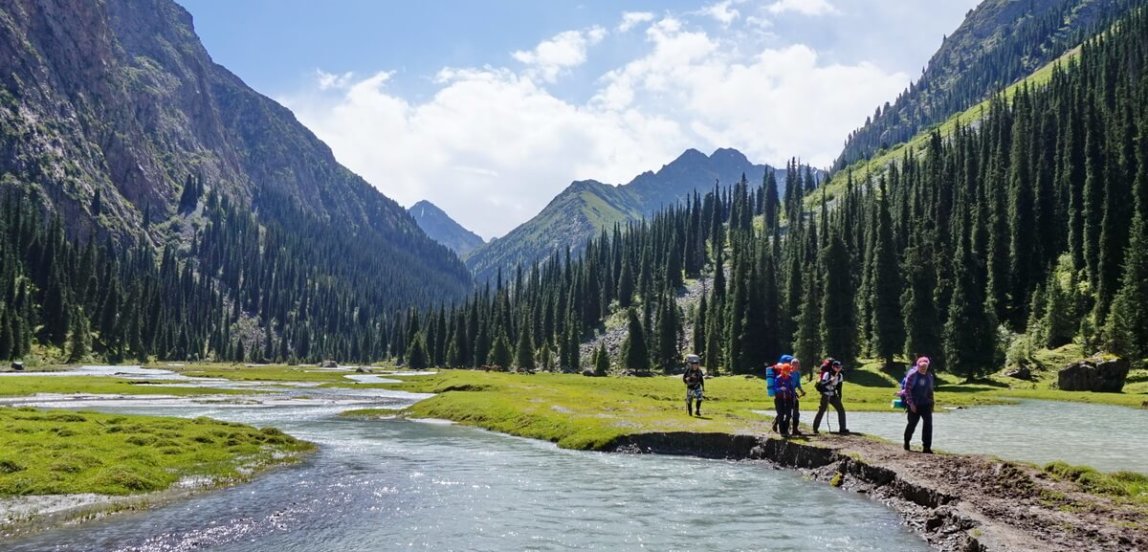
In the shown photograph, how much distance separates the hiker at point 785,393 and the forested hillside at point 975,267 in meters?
59.6

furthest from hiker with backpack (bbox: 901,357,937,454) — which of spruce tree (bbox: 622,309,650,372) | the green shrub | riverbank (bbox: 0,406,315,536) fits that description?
spruce tree (bbox: 622,309,650,372)

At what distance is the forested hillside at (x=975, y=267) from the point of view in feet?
270

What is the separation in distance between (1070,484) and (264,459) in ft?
94.7

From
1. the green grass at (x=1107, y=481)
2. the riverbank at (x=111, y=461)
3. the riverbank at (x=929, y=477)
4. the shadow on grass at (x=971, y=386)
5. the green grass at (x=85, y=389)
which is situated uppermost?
the shadow on grass at (x=971, y=386)

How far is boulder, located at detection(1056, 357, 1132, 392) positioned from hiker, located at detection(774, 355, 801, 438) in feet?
169

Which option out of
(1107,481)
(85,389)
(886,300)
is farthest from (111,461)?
(886,300)

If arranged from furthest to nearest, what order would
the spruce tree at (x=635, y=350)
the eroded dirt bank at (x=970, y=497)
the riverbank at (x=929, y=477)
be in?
the spruce tree at (x=635, y=350), the riverbank at (x=929, y=477), the eroded dirt bank at (x=970, y=497)

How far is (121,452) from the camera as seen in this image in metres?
A: 27.1

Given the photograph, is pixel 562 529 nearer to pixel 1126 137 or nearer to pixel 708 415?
pixel 708 415

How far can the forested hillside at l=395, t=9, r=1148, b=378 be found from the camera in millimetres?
82438

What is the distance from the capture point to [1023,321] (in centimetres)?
10269

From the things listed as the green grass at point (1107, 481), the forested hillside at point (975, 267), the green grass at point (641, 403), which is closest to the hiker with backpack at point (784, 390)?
the green grass at point (641, 403)

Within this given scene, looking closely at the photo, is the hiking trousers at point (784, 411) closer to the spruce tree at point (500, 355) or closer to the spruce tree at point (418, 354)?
the spruce tree at point (500, 355)

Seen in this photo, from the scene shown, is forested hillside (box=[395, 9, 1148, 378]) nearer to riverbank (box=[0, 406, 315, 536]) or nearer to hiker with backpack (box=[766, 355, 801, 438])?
hiker with backpack (box=[766, 355, 801, 438])
